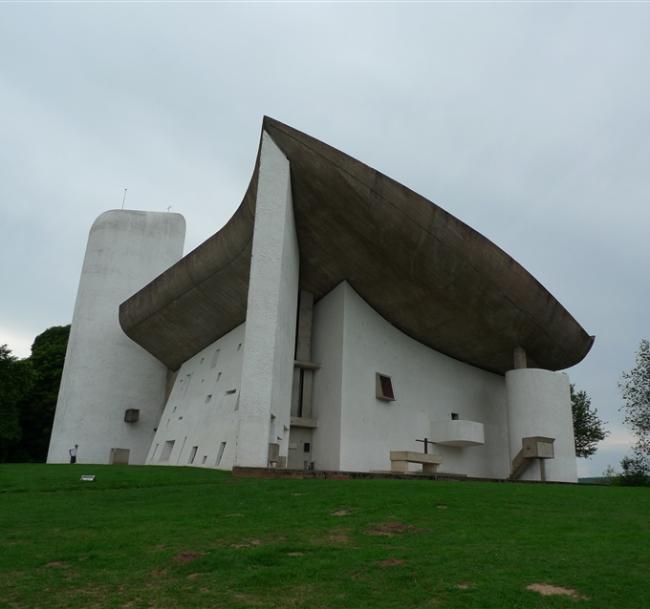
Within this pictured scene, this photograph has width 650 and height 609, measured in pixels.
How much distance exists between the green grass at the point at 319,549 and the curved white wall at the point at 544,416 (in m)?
12.7

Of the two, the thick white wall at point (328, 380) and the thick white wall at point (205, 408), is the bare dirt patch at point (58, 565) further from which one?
the thick white wall at point (328, 380)

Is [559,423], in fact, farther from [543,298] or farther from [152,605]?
[152,605]

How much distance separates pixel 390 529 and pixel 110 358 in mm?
27653

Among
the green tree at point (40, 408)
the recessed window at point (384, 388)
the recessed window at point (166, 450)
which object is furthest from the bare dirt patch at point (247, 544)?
the green tree at point (40, 408)

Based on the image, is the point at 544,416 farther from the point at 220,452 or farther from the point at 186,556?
the point at 186,556

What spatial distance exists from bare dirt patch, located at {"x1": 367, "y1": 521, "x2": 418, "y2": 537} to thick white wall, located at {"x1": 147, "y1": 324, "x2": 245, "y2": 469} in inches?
497

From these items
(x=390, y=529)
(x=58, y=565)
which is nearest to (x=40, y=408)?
(x=58, y=565)

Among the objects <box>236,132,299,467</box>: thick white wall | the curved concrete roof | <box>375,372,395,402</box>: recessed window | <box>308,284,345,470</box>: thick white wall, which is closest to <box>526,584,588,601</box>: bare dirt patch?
<box>236,132,299,467</box>: thick white wall

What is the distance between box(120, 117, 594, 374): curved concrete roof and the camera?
18750 mm

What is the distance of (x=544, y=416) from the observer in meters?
23.9

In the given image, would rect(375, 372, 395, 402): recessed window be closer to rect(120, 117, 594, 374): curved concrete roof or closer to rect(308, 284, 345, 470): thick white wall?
rect(308, 284, 345, 470): thick white wall

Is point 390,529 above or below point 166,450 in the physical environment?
below

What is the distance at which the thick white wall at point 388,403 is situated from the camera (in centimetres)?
2197

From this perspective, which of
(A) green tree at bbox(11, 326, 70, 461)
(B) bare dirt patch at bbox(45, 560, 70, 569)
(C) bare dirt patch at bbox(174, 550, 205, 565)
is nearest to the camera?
(B) bare dirt patch at bbox(45, 560, 70, 569)
